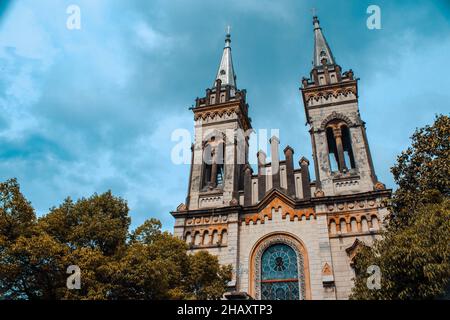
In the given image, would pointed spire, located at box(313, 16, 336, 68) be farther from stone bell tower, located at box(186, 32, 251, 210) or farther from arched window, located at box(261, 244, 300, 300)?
arched window, located at box(261, 244, 300, 300)

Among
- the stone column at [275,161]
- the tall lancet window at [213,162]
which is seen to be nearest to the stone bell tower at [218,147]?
the tall lancet window at [213,162]

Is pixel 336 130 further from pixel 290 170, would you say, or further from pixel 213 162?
pixel 213 162

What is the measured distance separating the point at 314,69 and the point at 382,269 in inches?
691

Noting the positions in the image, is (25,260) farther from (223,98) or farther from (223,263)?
(223,98)

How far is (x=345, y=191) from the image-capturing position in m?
20.0

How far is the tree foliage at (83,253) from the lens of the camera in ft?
34.2

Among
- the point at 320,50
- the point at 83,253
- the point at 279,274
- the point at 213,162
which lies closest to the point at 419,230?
the point at 279,274

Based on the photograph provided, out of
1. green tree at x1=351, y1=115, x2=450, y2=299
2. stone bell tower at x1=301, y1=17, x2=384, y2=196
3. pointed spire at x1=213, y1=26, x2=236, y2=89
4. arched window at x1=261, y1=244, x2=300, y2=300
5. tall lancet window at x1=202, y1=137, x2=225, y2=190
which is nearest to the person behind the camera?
green tree at x1=351, y1=115, x2=450, y2=299

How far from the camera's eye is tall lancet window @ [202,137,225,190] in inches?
926

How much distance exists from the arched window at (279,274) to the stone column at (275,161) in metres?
4.03

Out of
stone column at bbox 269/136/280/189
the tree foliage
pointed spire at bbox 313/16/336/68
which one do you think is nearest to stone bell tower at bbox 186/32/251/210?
stone column at bbox 269/136/280/189

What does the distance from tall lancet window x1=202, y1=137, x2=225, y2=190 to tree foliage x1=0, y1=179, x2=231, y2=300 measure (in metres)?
9.37

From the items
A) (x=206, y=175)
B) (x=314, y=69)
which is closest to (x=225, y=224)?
(x=206, y=175)

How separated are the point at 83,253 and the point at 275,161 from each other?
14.1 m
